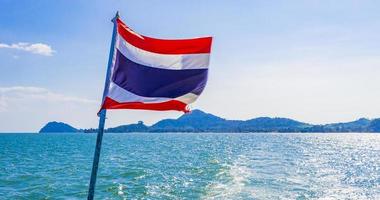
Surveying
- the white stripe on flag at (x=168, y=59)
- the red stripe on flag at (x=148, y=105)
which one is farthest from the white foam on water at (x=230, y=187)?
the white stripe on flag at (x=168, y=59)

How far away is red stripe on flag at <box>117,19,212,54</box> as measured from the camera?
8336 millimetres

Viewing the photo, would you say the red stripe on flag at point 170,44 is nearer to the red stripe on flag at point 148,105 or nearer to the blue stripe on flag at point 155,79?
the blue stripe on flag at point 155,79

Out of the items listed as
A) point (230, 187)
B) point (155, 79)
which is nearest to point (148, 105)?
point (155, 79)

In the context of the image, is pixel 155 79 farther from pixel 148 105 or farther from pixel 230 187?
pixel 230 187

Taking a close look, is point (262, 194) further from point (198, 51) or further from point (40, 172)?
point (40, 172)

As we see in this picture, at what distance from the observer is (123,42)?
8.20 meters

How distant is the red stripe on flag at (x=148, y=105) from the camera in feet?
26.0

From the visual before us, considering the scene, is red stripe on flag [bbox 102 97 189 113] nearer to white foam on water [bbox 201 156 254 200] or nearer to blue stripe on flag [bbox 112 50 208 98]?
blue stripe on flag [bbox 112 50 208 98]

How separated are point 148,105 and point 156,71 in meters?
0.70

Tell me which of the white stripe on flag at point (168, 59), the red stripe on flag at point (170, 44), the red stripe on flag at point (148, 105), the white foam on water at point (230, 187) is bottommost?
the white foam on water at point (230, 187)

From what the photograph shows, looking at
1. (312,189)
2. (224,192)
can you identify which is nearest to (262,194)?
(224,192)

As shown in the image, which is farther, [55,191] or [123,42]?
[55,191]

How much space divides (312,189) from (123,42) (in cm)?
2775

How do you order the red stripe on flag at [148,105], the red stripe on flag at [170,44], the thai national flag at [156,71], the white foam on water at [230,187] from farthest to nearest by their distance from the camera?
the white foam on water at [230,187]
the red stripe on flag at [170,44]
the thai national flag at [156,71]
the red stripe on flag at [148,105]
